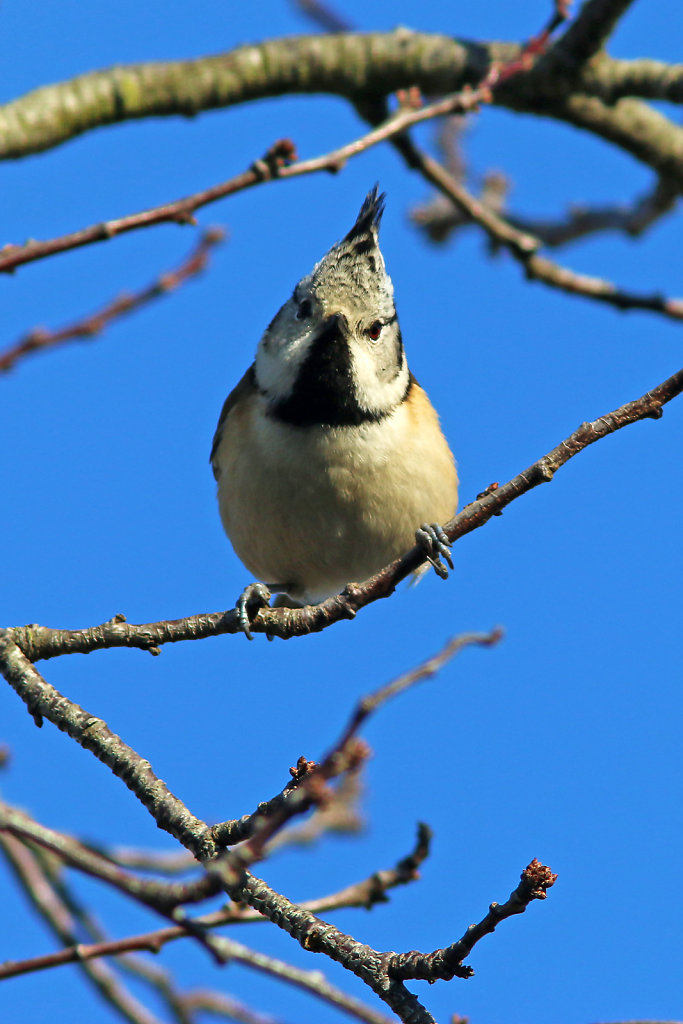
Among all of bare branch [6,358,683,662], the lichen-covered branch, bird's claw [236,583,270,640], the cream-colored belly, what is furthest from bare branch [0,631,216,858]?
the lichen-covered branch

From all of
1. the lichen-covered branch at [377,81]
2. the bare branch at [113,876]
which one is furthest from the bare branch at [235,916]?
the lichen-covered branch at [377,81]

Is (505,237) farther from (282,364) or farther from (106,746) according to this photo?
(106,746)

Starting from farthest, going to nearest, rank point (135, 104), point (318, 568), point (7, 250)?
1. point (318, 568)
2. point (135, 104)
3. point (7, 250)

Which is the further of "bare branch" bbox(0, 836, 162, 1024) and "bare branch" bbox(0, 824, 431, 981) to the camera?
"bare branch" bbox(0, 836, 162, 1024)

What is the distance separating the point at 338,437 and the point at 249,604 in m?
1.15

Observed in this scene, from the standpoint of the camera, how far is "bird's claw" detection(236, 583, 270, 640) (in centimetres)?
360

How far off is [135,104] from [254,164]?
8.41ft

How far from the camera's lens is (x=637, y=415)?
112 inches

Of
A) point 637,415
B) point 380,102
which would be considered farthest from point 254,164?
point 380,102

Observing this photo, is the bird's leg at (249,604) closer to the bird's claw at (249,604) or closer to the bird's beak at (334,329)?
the bird's claw at (249,604)

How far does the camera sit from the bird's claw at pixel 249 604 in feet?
11.8

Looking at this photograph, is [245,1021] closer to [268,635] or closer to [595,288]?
[268,635]

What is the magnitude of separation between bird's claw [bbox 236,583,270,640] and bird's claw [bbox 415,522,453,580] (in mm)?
574

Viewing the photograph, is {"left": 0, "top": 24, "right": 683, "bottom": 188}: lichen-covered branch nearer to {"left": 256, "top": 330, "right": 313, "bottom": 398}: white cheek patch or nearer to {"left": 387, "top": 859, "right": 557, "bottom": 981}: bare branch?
{"left": 256, "top": 330, "right": 313, "bottom": 398}: white cheek patch
